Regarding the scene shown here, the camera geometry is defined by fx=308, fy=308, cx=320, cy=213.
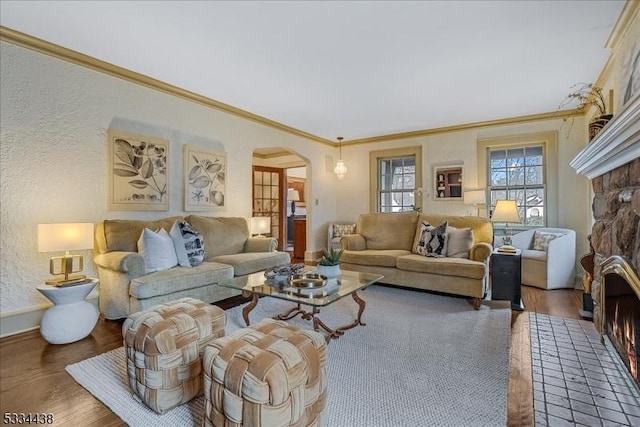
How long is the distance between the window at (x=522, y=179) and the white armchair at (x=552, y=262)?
2.08 ft

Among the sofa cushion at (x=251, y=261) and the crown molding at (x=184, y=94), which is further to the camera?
the sofa cushion at (x=251, y=261)

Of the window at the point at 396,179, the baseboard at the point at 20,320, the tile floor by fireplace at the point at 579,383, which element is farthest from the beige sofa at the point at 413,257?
the baseboard at the point at 20,320

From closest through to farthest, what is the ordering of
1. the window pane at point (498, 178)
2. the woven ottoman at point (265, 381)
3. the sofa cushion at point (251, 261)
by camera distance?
the woven ottoman at point (265, 381)
the sofa cushion at point (251, 261)
the window pane at point (498, 178)

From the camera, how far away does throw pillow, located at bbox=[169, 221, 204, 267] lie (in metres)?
3.14

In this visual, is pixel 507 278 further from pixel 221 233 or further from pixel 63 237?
pixel 63 237

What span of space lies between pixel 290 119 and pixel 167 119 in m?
1.92

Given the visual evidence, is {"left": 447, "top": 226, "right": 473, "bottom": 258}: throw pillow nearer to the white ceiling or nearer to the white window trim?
the white ceiling

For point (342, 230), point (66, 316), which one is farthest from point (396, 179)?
point (66, 316)

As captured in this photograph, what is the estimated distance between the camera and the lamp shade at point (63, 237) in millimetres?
2379

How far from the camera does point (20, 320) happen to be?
260 cm

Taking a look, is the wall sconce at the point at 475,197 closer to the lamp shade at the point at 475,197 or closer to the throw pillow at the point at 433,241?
the lamp shade at the point at 475,197

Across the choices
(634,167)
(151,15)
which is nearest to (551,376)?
(634,167)

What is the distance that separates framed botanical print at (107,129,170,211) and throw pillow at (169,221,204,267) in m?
0.52

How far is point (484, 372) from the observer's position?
193 centimetres
